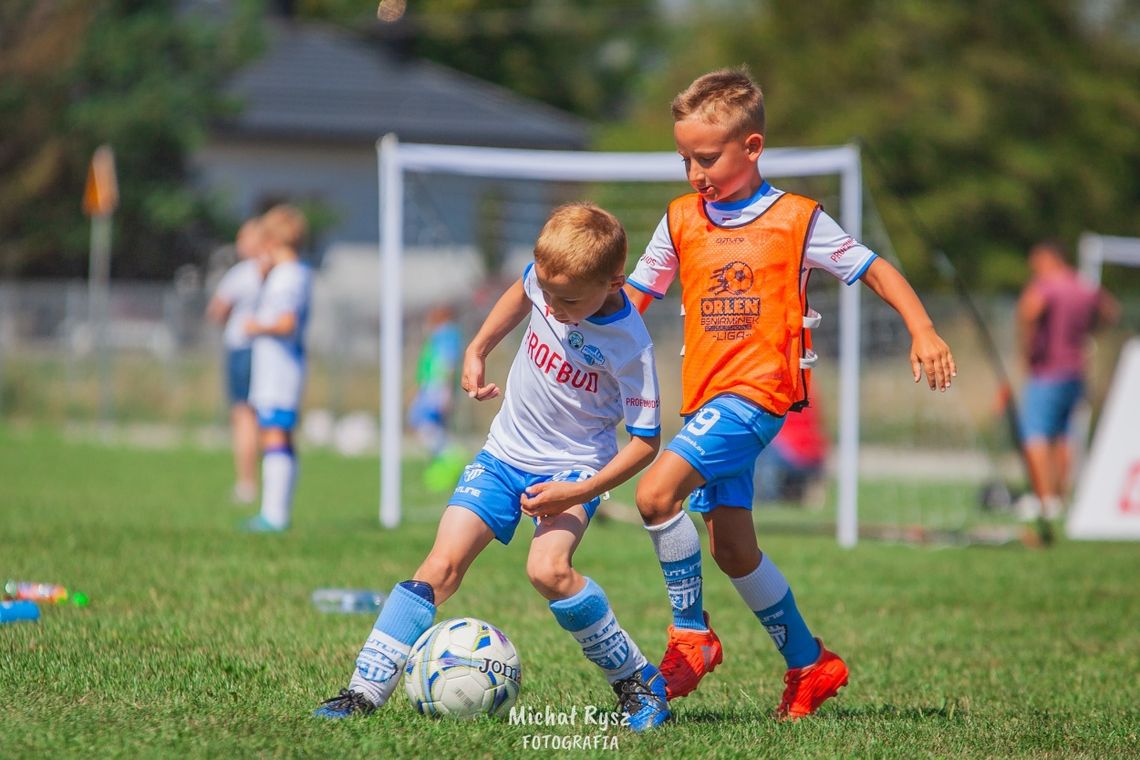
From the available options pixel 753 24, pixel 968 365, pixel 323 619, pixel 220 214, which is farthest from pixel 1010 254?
pixel 323 619

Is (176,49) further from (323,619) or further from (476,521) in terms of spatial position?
(476,521)

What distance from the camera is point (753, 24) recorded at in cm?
3356

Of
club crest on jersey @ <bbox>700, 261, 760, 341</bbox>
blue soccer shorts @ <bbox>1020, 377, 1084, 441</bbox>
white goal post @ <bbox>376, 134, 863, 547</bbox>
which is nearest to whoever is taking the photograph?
club crest on jersey @ <bbox>700, 261, 760, 341</bbox>

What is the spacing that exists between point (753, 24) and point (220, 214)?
12.6 m

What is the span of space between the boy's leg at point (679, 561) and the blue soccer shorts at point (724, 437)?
0.04 m

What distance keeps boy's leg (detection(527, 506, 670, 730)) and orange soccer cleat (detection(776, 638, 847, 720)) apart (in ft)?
1.74

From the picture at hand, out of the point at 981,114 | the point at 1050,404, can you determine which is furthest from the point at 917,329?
the point at 981,114

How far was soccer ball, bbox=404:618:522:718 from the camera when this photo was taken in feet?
15.3

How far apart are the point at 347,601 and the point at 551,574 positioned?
8.48ft

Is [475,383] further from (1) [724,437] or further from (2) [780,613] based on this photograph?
(2) [780,613]

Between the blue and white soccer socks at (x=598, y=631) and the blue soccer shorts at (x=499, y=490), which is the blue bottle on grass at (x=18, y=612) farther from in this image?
the blue and white soccer socks at (x=598, y=631)

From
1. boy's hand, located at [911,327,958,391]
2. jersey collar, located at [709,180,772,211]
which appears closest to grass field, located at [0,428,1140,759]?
boy's hand, located at [911,327,958,391]

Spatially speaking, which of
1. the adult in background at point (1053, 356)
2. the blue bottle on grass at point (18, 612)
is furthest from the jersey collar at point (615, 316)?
the adult in background at point (1053, 356)

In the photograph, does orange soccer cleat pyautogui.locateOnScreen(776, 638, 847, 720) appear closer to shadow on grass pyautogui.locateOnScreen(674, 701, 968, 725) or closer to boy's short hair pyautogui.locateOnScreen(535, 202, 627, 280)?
shadow on grass pyautogui.locateOnScreen(674, 701, 968, 725)
